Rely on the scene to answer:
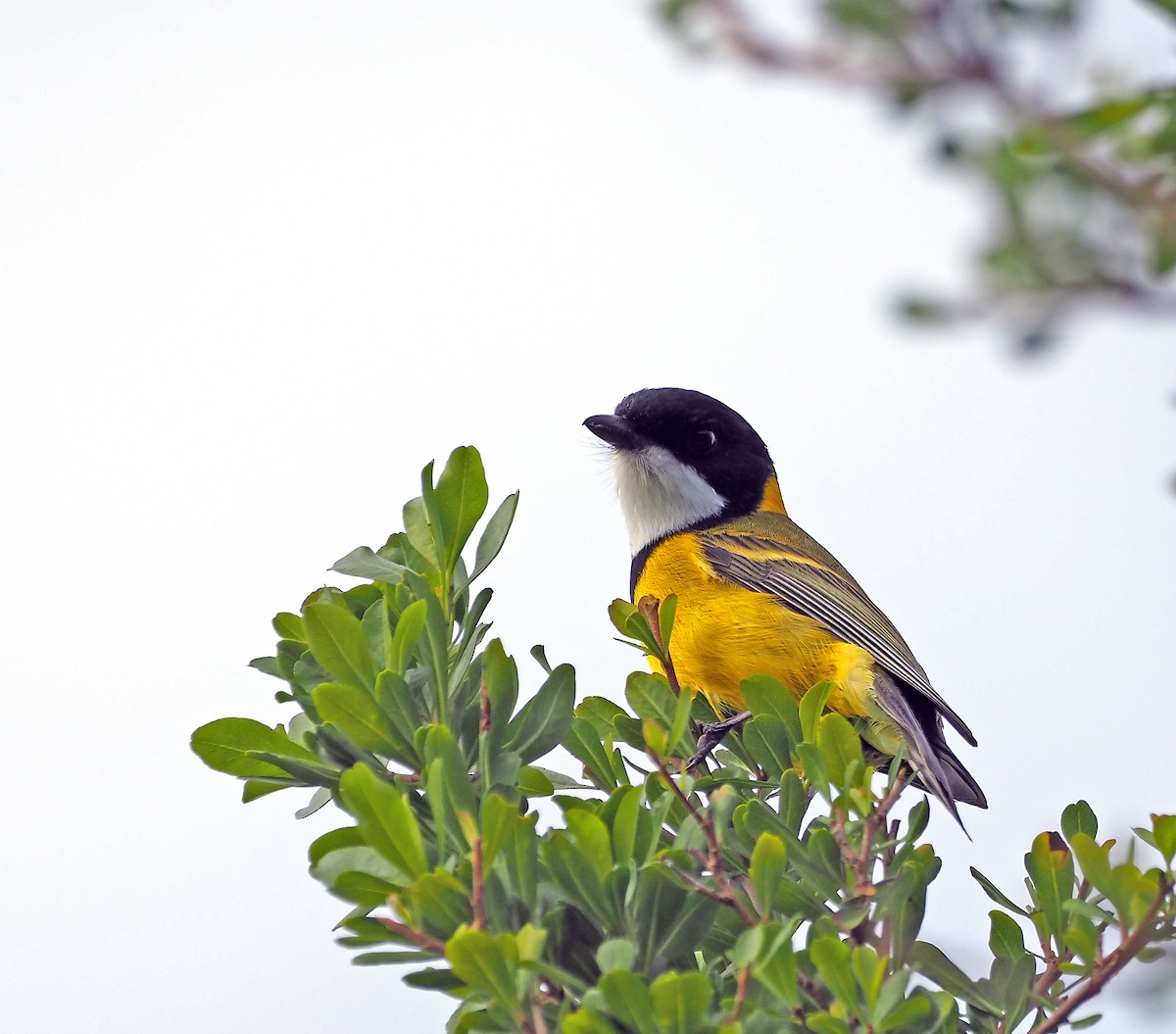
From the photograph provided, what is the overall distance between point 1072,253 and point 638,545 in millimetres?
4313

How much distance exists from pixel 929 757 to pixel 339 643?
2.32 metres

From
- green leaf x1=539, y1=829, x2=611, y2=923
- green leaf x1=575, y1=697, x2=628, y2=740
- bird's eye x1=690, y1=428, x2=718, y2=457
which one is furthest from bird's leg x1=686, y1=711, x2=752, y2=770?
bird's eye x1=690, y1=428, x2=718, y2=457

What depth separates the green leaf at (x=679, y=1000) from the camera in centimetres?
177

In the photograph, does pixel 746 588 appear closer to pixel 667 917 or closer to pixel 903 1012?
pixel 667 917

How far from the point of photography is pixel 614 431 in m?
5.66

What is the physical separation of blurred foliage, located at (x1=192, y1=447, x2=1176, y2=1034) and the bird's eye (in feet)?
10.5

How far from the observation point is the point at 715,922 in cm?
233

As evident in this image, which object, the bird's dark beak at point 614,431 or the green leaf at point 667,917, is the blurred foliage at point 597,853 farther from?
the bird's dark beak at point 614,431

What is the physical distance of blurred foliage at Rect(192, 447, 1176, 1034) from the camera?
1921mm

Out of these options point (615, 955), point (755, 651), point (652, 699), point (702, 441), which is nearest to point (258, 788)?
point (652, 699)

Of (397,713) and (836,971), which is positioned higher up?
(397,713)

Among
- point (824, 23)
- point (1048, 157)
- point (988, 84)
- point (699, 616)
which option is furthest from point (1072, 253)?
point (699, 616)

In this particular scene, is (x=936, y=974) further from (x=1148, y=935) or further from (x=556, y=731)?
(x=556, y=731)

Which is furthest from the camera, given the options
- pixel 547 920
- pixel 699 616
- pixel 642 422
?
pixel 642 422
